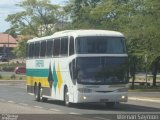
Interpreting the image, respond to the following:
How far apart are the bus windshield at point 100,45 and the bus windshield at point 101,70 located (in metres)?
0.37

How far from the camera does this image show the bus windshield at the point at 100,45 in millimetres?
26672

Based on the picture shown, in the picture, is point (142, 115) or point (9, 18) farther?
point (9, 18)

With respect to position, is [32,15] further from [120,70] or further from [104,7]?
[120,70]

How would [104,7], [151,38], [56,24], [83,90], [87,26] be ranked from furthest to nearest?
[56,24]
[87,26]
[104,7]
[151,38]
[83,90]

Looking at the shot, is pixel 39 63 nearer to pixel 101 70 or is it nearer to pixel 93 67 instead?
pixel 93 67

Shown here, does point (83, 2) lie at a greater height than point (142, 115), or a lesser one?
greater

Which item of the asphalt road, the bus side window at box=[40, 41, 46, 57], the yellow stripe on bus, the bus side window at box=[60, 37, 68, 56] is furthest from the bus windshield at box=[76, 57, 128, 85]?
the bus side window at box=[40, 41, 46, 57]

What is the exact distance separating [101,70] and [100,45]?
4.19 ft

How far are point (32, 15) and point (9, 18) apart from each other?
4677 millimetres

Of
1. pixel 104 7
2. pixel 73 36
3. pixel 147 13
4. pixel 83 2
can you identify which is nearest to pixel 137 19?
pixel 147 13

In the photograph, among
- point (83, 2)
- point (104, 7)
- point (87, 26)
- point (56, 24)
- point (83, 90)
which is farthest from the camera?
point (56, 24)

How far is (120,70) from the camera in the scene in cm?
2656

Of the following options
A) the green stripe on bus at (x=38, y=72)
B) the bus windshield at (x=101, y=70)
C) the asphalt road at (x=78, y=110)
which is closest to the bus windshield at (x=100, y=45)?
the bus windshield at (x=101, y=70)

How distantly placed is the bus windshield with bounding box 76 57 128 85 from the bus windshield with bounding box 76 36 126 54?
1.21ft
